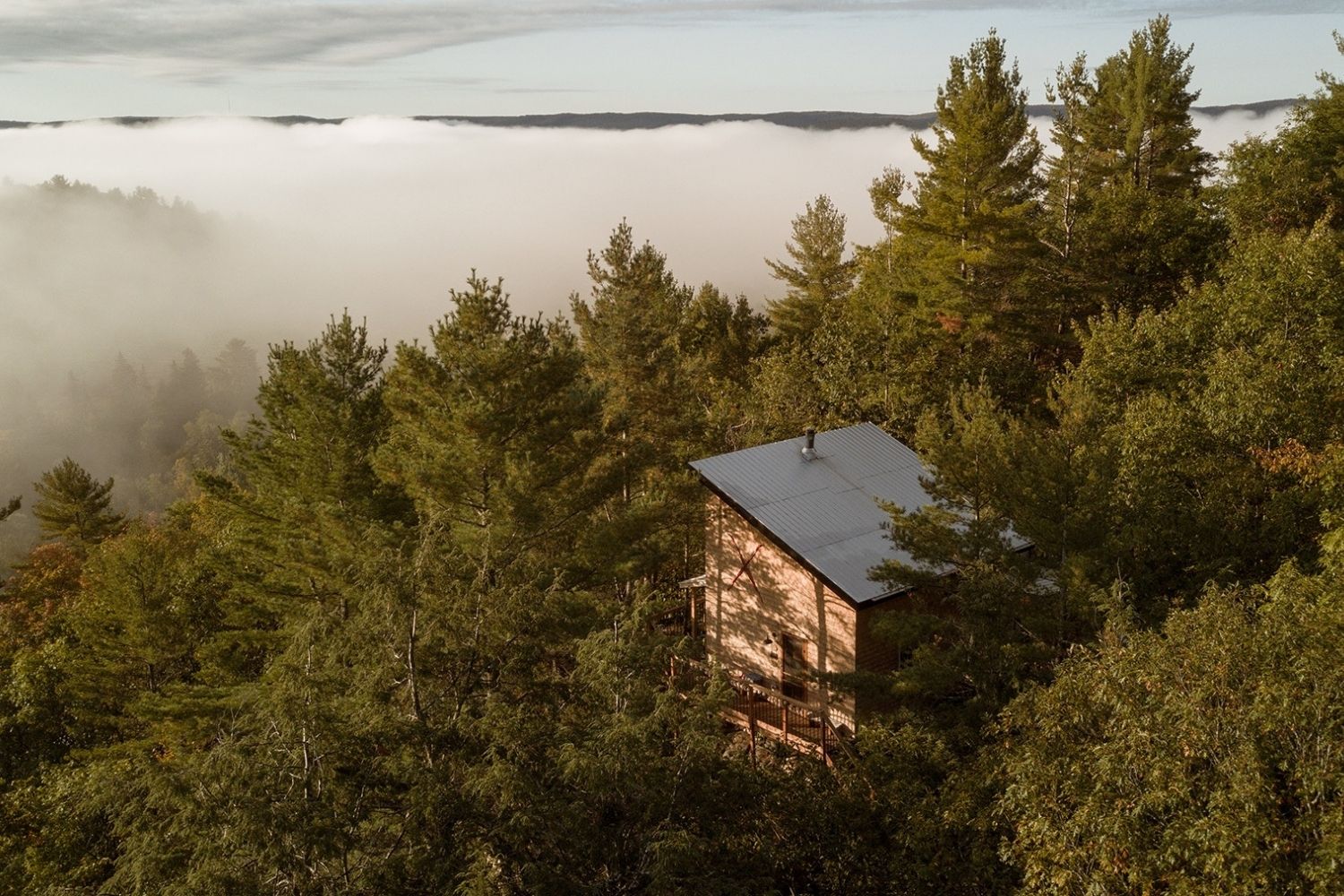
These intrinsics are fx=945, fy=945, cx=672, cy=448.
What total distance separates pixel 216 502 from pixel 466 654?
730 inches

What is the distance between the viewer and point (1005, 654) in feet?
49.3

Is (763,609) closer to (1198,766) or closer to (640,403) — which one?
(1198,766)

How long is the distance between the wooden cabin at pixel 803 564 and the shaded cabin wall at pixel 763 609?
26 millimetres

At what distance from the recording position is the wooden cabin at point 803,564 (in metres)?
19.8

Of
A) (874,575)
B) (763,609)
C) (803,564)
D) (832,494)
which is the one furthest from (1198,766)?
(763,609)

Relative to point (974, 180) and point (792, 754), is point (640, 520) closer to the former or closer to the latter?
point (792, 754)

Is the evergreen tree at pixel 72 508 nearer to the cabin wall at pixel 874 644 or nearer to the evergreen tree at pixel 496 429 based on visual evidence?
the evergreen tree at pixel 496 429

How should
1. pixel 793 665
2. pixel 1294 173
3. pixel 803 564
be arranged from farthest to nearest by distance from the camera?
1. pixel 1294 173
2. pixel 793 665
3. pixel 803 564

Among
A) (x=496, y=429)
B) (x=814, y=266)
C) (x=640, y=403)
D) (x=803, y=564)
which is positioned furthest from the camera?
(x=814, y=266)

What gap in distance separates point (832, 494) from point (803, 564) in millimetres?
2848

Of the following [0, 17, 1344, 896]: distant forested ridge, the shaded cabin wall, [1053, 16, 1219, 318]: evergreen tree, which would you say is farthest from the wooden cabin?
[1053, 16, 1219, 318]: evergreen tree

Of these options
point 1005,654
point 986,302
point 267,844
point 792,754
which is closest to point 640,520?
point 792,754

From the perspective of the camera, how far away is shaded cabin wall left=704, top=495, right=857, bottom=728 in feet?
67.1

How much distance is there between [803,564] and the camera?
63.9ft
